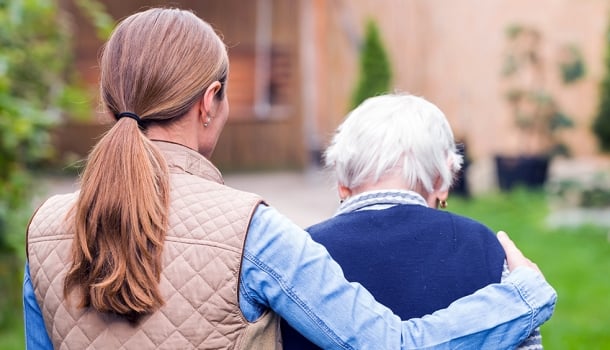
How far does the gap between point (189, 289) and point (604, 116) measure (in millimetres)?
11473

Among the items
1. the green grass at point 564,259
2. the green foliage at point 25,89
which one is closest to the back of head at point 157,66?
the green foliage at point 25,89

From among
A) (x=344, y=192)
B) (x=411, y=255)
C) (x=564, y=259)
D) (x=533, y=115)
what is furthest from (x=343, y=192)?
(x=533, y=115)

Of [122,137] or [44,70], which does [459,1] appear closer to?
[44,70]

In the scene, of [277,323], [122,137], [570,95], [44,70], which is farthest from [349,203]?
[570,95]

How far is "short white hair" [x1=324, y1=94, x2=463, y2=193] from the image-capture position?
2164 mm

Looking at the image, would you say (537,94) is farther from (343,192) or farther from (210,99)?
(210,99)

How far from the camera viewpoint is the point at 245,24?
49.8ft

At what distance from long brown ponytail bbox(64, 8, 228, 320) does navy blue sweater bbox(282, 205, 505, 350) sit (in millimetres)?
433

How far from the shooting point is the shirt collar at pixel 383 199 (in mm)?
2158

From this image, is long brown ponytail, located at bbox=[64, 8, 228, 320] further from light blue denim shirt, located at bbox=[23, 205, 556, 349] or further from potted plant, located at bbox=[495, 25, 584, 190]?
potted plant, located at bbox=[495, 25, 584, 190]

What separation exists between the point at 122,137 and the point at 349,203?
2.02 ft

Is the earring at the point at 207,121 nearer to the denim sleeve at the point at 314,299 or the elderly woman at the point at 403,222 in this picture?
the denim sleeve at the point at 314,299

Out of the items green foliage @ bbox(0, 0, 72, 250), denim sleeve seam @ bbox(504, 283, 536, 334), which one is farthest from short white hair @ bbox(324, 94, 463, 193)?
green foliage @ bbox(0, 0, 72, 250)

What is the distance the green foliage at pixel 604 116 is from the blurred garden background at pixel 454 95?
0.03 meters
